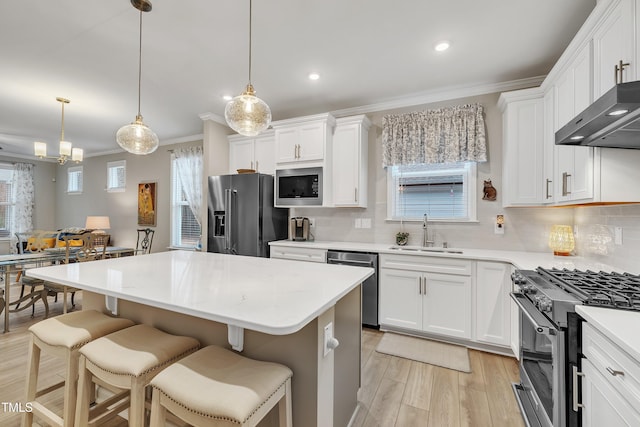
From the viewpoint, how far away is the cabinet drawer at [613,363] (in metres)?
0.89

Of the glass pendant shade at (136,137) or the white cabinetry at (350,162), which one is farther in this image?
the white cabinetry at (350,162)

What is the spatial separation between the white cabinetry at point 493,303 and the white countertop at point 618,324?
4.40 feet

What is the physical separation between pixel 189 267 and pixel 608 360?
2087 millimetres

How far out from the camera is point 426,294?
278 centimetres

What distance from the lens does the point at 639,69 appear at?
1.38 m

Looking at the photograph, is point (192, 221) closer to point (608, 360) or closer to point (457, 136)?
point (457, 136)

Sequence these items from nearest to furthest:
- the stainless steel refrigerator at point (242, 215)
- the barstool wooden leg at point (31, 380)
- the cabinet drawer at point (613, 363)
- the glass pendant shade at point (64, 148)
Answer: the cabinet drawer at point (613, 363), the barstool wooden leg at point (31, 380), the stainless steel refrigerator at point (242, 215), the glass pendant shade at point (64, 148)

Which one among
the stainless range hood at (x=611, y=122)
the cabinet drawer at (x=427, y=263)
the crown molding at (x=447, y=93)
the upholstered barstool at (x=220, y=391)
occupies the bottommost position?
the upholstered barstool at (x=220, y=391)

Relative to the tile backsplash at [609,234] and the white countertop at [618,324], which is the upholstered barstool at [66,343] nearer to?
the white countertop at [618,324]

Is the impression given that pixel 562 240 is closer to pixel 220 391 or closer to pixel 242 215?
pixel 220 391

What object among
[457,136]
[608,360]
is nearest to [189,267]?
[608,360]

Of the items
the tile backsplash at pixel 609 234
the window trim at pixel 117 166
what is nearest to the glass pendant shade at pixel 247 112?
the tile backsplash at pixel 609 234

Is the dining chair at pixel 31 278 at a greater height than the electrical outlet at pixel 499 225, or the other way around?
the electrical outlet at pixel 499 225

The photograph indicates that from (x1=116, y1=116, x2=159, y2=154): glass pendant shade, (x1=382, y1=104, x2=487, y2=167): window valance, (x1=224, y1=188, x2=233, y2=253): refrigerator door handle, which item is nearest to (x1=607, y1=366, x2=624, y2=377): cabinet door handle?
(x1=382, y1=104, x2=487, y2=167): window valance
